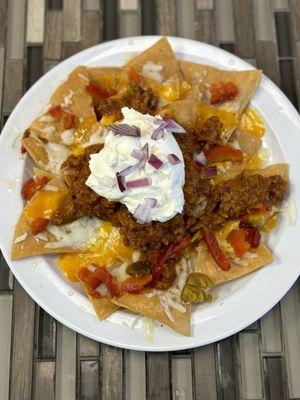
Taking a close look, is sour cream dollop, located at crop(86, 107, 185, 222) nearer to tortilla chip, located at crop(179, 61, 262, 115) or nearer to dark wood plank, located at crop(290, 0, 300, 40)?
tortilla chip, located at crop(179, 61, 262, 115)

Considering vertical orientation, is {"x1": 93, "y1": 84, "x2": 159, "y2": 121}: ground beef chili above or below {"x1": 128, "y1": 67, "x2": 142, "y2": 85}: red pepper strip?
below

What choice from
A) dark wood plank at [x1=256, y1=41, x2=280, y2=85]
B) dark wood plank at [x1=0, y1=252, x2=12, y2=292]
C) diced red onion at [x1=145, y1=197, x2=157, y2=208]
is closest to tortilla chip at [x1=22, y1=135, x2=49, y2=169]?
dark wood plank at [x1=0, y1=252, x2=12, y2=292]

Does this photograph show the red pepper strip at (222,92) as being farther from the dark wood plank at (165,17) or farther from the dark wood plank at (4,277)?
the dark wood plank at (4,277)

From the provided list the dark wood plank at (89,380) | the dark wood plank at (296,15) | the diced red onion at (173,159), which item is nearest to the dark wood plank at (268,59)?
the dark wood plank at (296,15)

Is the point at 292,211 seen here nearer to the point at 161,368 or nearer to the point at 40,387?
the point at 161,368

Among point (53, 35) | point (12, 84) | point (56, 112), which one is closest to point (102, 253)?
point (56, 112)

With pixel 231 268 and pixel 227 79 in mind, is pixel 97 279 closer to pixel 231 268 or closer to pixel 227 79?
pixel 231 268

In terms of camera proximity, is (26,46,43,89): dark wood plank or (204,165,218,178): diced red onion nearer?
(204,165,218,178): diced red onion
